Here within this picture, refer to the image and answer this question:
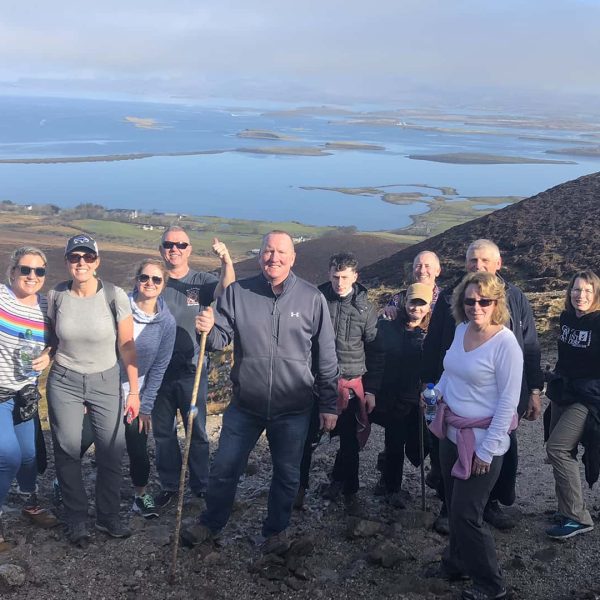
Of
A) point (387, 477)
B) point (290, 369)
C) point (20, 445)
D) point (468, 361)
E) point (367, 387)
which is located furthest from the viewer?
point (387, 477)

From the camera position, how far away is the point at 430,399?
17.5ft

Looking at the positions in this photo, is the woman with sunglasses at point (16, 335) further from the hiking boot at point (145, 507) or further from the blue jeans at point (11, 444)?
the hiking boot at point (145, 507)

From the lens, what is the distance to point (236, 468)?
5.02 meters

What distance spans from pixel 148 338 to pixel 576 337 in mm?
3435

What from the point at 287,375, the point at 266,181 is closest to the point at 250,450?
the point at 287,375

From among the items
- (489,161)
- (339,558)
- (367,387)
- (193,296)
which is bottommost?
(339,558)

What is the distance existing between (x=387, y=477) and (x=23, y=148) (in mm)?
216110

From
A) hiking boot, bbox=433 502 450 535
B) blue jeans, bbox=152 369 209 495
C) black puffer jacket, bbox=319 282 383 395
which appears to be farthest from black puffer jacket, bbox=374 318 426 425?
blue jeans, bbox=152 369 209 495

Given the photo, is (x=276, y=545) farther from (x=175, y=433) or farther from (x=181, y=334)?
(x=181, y=334)

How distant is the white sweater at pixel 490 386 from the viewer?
413 centimetres

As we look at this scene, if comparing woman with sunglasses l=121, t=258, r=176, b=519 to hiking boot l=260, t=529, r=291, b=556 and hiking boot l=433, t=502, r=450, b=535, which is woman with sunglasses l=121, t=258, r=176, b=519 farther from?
hiking boot l=433, t=502, r=450, b=535

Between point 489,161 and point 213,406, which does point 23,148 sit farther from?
point 213,406

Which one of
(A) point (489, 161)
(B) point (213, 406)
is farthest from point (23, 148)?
(B) point (213, 406)

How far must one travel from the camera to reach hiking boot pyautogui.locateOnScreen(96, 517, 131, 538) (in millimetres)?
5243
